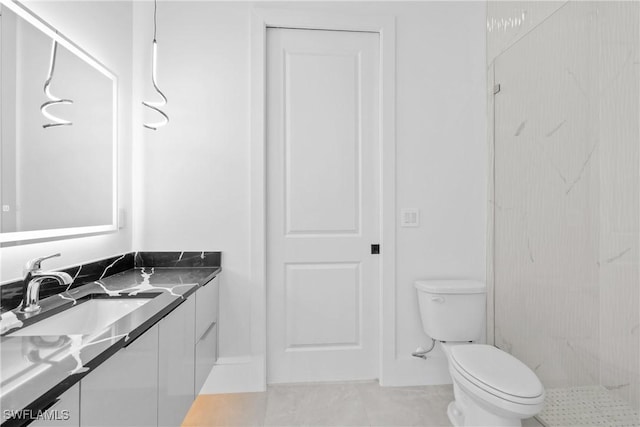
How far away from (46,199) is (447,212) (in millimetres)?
2053

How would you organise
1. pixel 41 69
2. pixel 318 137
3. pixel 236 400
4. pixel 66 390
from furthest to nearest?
pixel 318 137
pixel 236 400
pixel 41 69
pixel 66 390

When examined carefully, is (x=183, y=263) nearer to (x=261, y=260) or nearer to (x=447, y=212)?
(x=261, y=260)

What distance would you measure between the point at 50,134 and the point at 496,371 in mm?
2044

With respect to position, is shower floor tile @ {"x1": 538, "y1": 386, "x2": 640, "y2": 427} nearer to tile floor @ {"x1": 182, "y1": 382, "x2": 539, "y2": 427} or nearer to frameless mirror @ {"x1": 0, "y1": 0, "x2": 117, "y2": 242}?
tile floor @ {"x1": 182, "y1": 382, "x2": 539, "y2": 427}

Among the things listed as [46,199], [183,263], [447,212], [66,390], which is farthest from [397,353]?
[46,199]

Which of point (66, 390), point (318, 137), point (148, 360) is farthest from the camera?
point (318, 137)

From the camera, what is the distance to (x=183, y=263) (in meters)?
2.00

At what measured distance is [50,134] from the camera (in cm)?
133

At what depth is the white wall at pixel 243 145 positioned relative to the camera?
A: 200 cm

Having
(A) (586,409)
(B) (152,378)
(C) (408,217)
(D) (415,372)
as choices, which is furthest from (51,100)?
Result: (A) (586,409)

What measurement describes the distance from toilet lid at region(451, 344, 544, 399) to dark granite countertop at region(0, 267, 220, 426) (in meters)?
1.23

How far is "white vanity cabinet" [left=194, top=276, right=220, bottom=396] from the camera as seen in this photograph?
158 centimetres

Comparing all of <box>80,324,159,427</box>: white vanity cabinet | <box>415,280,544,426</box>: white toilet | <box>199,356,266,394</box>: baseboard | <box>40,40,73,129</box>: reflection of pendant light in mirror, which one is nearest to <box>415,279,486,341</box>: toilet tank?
<box>415,280,544,426</box>: white toilet

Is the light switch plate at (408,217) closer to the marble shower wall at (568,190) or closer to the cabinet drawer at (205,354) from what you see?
the marble shower wall at (568,190)
